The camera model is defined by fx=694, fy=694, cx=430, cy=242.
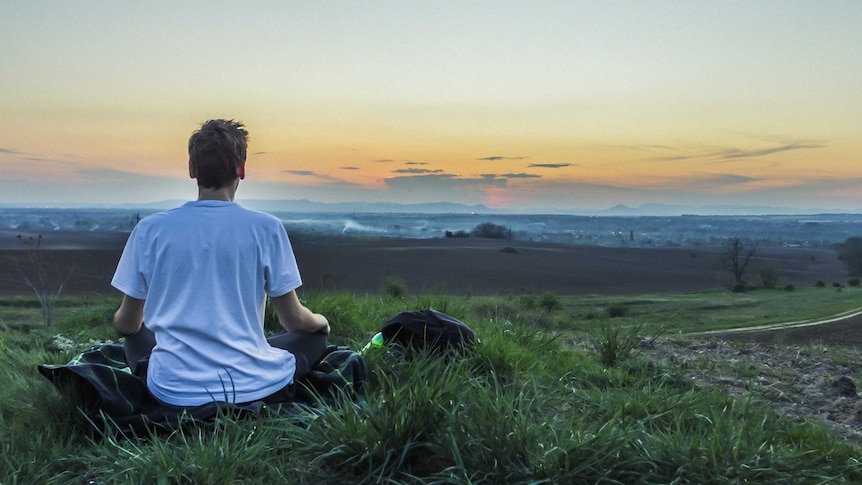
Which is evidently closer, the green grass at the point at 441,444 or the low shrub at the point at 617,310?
the green grass at the point at 441,444

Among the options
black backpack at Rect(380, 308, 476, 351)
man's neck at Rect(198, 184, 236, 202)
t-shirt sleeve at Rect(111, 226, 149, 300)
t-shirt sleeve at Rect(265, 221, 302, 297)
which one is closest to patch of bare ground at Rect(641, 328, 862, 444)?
black backpack at Rect(380, 308, 476, 351)

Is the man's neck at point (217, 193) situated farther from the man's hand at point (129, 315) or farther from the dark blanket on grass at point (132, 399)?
the dark blanket on grass at point (132, 399)

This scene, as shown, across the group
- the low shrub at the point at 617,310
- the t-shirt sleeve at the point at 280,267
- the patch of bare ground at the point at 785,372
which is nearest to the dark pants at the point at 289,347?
the t-shirt sleeve at the point at 280,267

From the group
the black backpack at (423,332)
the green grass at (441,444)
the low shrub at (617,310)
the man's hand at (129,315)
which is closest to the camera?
the green grass at (441,444)

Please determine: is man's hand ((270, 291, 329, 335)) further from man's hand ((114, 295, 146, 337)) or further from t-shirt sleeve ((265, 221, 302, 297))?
man's hand ((114, 295, 146, 337))

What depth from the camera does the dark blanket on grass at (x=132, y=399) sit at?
114 inches

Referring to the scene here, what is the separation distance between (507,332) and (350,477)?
2.68 metres

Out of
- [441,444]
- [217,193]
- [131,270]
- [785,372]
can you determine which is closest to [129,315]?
[131,270]

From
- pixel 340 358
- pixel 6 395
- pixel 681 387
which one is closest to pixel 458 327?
pixel 340 358

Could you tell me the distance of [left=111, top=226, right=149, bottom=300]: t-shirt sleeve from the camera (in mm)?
2832

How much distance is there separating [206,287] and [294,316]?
41cm

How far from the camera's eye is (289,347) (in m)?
3.34

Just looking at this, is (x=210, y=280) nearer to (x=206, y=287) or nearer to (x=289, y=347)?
(x=206, y=287)

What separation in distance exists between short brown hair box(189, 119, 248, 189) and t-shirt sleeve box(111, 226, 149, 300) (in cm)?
36
